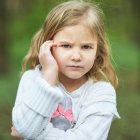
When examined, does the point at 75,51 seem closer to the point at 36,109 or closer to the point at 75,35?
the point at 75,35

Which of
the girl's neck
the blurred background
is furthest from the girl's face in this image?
the blurred background

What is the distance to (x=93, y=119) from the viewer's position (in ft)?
14.4

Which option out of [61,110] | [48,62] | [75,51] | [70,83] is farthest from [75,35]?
[61,110]

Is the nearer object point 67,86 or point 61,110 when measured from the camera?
point 61,110

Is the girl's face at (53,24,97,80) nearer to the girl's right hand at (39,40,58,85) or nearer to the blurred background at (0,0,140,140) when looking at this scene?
the girl's right hand at (39,40,58,85)

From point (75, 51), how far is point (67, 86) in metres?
0.31

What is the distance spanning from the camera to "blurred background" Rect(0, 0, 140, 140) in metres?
7.48

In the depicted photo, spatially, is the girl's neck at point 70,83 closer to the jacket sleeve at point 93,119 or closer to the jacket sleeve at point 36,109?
the jacket sleeve at point 93,119

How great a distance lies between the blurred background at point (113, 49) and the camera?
7484mm

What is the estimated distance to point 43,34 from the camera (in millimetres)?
4684

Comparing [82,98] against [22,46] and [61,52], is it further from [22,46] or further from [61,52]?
[22,46]

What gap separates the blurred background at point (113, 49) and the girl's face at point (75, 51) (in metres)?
2.79

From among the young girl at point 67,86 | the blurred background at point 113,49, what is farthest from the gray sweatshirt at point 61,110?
the blurred background at point 113,49

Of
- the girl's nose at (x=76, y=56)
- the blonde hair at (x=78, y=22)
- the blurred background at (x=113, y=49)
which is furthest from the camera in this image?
the blurred background at (x=113, y=49)
